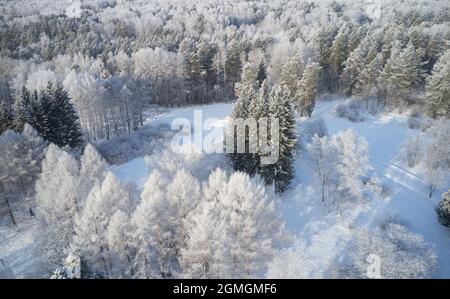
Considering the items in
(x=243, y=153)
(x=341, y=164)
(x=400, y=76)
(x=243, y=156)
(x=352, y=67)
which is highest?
(x=352, y=67)

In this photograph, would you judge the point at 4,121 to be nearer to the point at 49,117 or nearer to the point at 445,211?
the point at 49,117

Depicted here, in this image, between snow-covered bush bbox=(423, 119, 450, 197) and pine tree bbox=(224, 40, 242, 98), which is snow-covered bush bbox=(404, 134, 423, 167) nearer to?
snow-covered bush bbox=(423, 119, 450, 197)

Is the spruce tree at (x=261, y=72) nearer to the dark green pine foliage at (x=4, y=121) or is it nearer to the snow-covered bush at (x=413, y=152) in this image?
the snow-covered bush at (x=413, y=152)

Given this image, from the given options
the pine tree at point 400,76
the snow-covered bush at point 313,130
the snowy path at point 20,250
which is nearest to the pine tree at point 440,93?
the pine tree at point 400,76

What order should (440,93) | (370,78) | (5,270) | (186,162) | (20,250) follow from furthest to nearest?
(370,78)
(440,93)
(186,162)
(20,250)
(5,270)

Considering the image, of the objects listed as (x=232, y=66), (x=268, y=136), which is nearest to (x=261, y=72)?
(x=232, y=66)

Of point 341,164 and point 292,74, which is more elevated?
point 292,74
